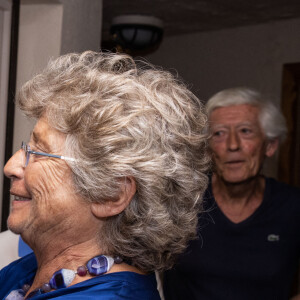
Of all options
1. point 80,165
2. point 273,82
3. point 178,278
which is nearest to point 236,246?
point 178,278

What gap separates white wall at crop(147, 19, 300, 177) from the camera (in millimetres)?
4340

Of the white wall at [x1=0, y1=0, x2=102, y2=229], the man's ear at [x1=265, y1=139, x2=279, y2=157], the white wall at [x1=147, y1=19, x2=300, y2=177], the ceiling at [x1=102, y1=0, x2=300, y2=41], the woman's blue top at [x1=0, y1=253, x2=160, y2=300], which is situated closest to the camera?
the woman's blue top at [x1=0, y1=253, x2=160, y2=300]

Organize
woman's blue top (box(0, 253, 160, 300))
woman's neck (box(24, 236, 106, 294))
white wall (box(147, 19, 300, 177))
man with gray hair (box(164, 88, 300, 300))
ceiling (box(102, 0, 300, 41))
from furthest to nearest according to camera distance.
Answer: white wall (box(147, 19, 300, 177)) < ceiling (box(102, 0, 300, 41)) < man with gray hair (box(164, 88, 300, 300)) < woman's neck (box(24, 236, 106, 294)) < woman's blue top (box(0, 253, 160, 300))

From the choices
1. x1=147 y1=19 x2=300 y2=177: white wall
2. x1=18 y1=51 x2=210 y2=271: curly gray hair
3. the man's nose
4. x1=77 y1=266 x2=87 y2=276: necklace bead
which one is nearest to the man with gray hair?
the man's nose

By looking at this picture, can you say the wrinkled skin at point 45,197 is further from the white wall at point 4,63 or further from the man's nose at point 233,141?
the man's nose at point 233,141

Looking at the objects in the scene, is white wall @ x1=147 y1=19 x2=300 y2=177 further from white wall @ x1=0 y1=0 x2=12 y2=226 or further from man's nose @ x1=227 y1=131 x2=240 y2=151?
white wall @ x1=0 y1=0 x2=12 y2=226

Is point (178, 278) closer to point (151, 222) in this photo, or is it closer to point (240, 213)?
point (240, 213)

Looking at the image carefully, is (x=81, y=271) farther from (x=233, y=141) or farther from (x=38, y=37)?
(x=38, y=37)

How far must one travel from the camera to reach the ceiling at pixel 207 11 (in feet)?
12.7

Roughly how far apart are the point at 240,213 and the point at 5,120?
1.06 meters

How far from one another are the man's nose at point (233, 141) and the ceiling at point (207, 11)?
5.62 ft

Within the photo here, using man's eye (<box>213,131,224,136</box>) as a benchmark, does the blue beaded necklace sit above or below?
below

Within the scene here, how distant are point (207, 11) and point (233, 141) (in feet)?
6.58

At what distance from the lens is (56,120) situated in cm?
114
